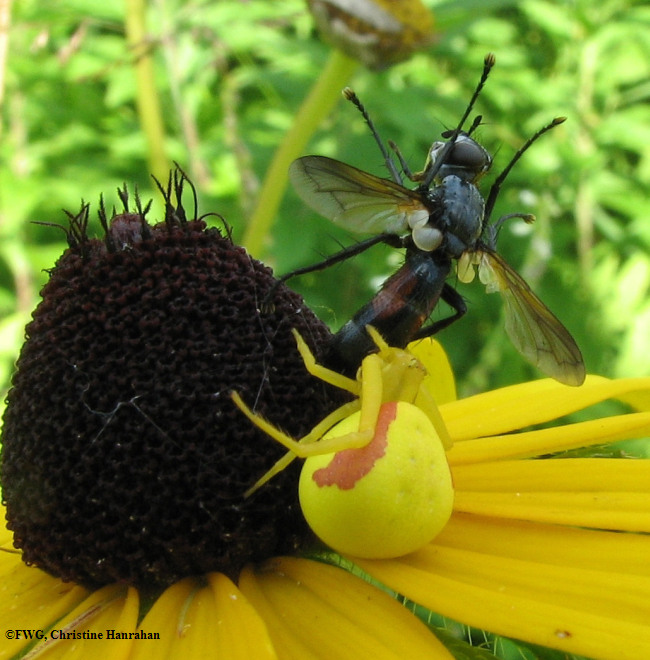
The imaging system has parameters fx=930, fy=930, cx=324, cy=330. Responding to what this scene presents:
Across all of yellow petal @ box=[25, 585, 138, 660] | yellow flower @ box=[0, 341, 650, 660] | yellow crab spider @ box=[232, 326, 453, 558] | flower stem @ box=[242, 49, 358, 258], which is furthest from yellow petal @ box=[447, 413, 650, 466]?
flower stem @ box=[242, 49, 358, 258]

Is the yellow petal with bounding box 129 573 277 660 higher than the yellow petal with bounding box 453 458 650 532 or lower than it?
lower

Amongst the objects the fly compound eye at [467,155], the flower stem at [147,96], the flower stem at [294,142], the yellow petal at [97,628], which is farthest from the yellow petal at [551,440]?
the flower stem at [147,96]

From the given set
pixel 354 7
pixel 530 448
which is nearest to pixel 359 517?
pixel 530 448

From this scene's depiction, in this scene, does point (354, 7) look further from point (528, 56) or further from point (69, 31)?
point (69, 31)

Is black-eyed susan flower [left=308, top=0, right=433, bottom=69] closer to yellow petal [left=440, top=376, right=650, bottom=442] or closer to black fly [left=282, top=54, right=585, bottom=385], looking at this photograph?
black fly [left=282, top=54, right=585, bottom=385]

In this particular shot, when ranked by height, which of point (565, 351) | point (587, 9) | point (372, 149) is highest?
point (587, 9)

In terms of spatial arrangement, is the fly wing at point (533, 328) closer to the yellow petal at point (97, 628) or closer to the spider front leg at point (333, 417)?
the spider front leg at point (333, 417)
